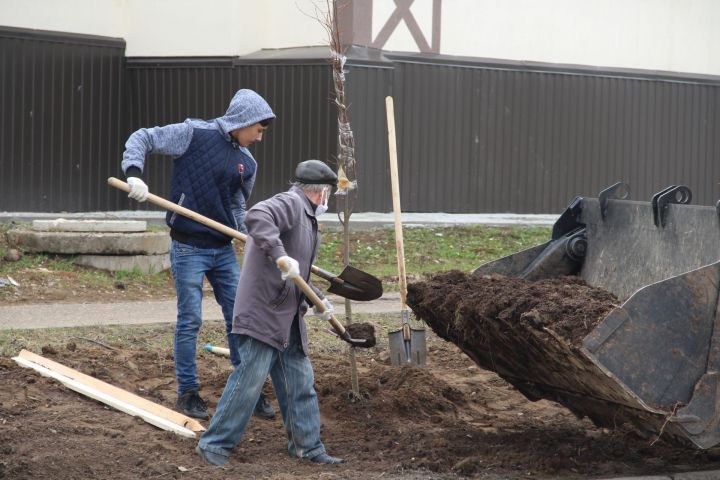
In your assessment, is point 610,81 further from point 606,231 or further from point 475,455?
point 475,455

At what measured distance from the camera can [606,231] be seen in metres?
6.25

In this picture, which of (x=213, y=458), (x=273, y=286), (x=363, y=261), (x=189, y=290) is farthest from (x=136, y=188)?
(x=363, y=261)

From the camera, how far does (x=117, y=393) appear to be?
622 centimetres

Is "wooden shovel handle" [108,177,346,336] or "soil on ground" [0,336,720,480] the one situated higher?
"wooden shovel handle" [108,177,346,336]

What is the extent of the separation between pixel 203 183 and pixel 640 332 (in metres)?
2.58

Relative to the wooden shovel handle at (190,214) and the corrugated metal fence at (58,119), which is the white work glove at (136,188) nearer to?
the wooden shovel handle at (190,214)

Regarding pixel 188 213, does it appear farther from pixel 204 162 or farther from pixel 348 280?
pixel 348 280

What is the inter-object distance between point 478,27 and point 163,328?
8367 mm

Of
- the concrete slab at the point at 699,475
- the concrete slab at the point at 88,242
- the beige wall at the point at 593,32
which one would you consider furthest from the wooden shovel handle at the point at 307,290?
the beige wall at the point at 593,32

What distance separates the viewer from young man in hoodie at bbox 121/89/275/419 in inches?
234

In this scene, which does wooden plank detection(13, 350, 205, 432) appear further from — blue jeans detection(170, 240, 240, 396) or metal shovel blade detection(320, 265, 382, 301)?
metal shovel blade detection(320, 265, 382, 301)

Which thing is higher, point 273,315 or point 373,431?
point 273,315

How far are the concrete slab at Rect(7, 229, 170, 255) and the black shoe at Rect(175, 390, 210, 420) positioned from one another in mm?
4842

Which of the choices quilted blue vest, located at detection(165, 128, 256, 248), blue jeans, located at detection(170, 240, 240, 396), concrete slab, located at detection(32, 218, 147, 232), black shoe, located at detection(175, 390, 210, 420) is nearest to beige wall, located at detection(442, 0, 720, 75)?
concrete slab, located at detection(32, 218, 147, 232)
